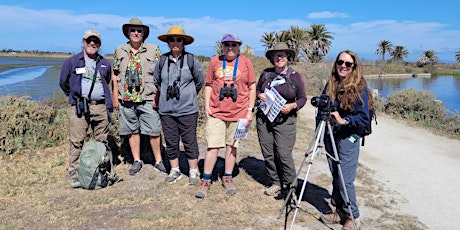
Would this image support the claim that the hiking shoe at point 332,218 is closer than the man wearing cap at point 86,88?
Yes

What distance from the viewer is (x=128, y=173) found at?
5.29m

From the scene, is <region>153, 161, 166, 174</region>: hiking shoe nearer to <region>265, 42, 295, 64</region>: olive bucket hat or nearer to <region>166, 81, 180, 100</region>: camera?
<region>166, 81, 180, 100</region>: camera

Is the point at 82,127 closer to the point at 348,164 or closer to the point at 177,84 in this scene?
the point at 177,84

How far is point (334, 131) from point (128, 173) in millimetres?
3048

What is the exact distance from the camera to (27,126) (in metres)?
6.18

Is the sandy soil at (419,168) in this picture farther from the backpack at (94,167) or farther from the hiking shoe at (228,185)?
the backpack at (94,167)

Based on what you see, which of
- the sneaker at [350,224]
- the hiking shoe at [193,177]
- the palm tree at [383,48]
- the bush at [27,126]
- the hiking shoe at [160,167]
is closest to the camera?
the sneaker at [350,224]

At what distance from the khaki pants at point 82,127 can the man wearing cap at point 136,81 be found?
243mm

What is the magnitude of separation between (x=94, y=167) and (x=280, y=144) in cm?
230

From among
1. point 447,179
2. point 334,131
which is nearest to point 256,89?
point 334,131

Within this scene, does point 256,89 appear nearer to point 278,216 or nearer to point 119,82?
point 278,216

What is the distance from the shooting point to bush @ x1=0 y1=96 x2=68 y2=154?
19.4 feet

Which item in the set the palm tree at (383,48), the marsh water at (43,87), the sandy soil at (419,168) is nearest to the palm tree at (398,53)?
the palm tree at (383,48)

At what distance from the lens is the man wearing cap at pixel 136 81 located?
15.5 ft
